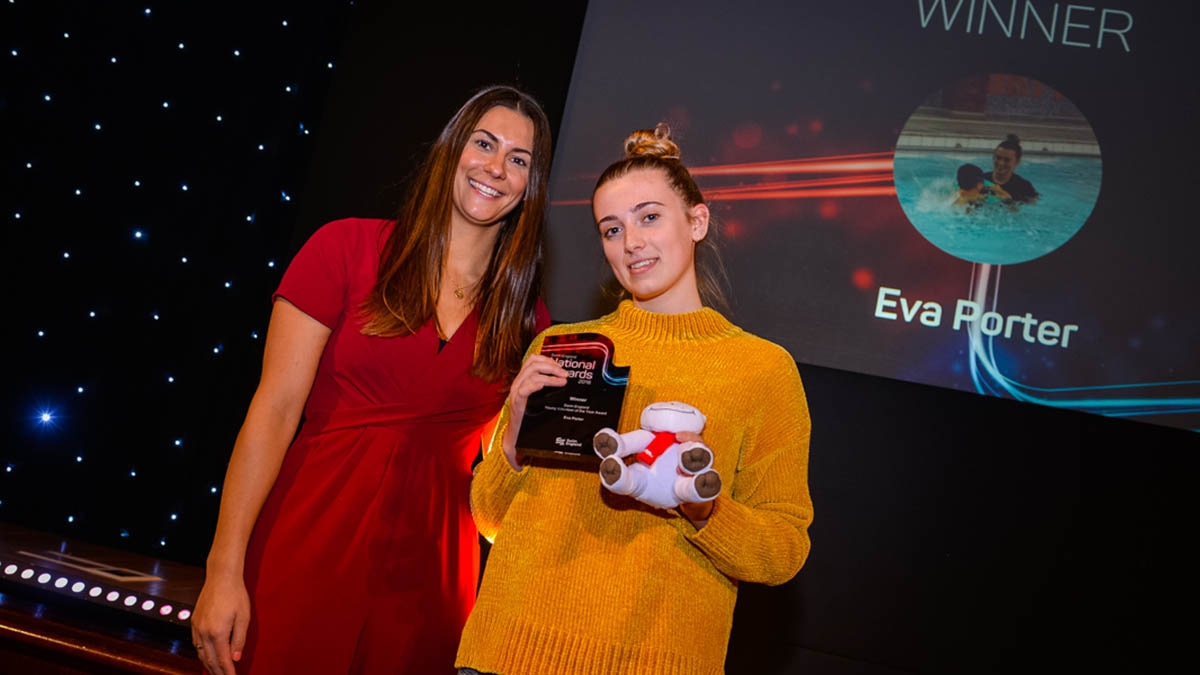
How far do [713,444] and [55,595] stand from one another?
1.88 metres

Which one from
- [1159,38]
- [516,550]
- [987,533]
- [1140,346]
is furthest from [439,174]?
[1159,38]

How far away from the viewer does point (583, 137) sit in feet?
9.45

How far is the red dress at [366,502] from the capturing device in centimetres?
150

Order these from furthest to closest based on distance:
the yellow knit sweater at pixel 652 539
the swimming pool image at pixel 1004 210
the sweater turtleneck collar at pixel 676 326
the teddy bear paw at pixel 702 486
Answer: the swimming pool image at pixel 1004 210, the sweater turtleneck collar at pixel 676 326, the yellow knit sweater at pixel 652 539, the teddy bear paw at pixel 702 486

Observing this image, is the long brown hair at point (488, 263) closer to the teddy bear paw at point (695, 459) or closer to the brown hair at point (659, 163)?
the brown hair at point (659, 163)

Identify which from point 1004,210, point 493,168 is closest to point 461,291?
point 493,168

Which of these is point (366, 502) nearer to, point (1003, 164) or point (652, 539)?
point (652, 539)

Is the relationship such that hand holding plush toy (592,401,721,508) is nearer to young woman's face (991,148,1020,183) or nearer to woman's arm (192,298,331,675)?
woman's arm (192,298,331,675)

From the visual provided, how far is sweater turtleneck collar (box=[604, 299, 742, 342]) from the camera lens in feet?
5.09

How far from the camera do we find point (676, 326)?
156 cm

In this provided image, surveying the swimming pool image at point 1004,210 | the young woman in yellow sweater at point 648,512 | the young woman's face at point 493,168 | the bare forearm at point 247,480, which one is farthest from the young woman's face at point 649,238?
the swimming pool image at point 1004,210

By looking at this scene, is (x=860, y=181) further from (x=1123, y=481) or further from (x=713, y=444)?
(x=713, y=444)

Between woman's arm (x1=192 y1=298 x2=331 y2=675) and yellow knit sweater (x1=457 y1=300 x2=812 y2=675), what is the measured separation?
0.39m

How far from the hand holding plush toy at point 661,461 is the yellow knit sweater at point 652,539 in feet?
0.45
